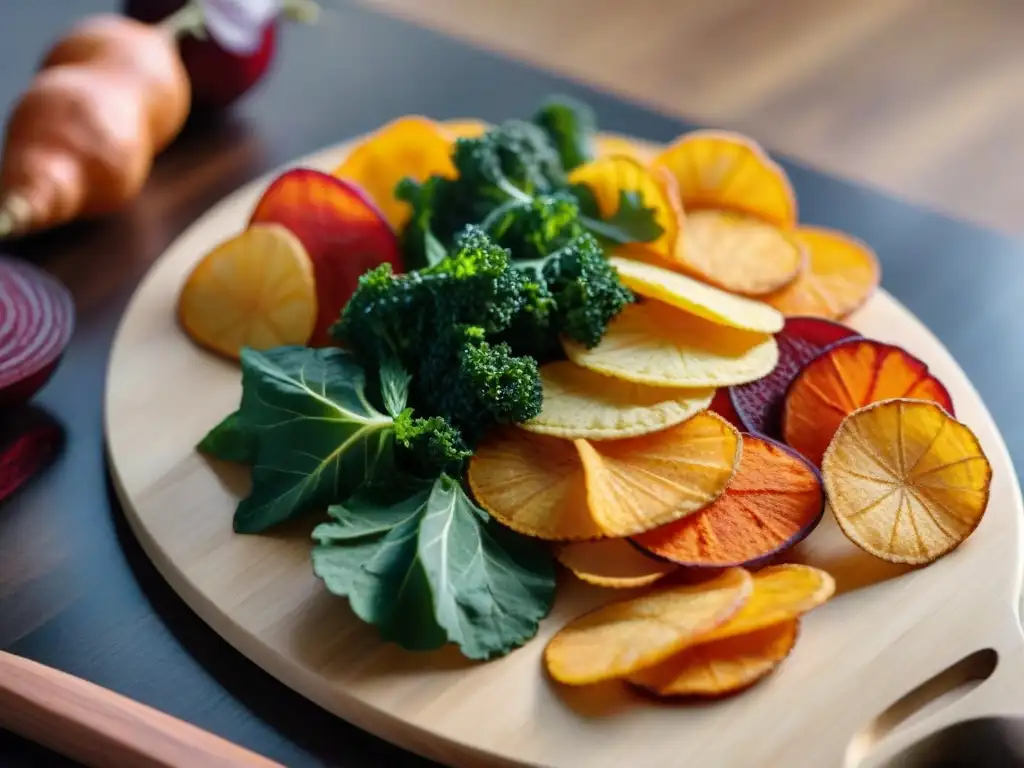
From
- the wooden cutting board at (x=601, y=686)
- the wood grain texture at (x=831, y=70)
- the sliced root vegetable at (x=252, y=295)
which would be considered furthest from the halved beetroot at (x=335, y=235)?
the wood grain texture at (x=831, y=70)

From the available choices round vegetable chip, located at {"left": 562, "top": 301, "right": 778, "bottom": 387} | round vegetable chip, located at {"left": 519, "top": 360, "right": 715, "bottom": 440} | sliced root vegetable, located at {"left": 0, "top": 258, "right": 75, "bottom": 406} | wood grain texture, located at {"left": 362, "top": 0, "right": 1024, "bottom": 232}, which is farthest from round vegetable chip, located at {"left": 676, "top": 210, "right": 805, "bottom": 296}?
sliced root vegetable, located at {"left": 0, "top": 258, "right": 75, "bottom": 406}

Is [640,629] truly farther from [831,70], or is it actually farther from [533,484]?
[831,70]

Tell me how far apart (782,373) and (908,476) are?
23 centimetres

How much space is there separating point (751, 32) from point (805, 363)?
1.93m

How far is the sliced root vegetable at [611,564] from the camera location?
1.35 meters

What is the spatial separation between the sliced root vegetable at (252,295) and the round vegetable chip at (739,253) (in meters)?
0.54

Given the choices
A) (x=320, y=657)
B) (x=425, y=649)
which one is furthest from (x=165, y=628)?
(x=425, y=649)

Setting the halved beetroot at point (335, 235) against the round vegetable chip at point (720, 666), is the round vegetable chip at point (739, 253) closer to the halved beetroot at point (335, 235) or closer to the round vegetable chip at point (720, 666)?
the halved beetroot at point (335, 235)

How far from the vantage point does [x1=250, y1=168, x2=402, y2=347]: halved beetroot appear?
173cm

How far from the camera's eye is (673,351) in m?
1.52

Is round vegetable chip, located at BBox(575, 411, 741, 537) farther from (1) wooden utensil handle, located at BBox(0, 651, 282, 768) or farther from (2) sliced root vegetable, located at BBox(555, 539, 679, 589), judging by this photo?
→ (1) wooden utensil handle, located at BBox(0, 651, 282, 768)

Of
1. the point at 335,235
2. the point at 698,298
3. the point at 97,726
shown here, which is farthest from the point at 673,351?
the point at 97,726

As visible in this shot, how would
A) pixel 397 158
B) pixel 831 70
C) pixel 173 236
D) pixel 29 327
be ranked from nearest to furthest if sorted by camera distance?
pixel 29 327, pixel 397 158, pixel 173 236, pixel 831 70

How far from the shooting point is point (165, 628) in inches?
54.9
